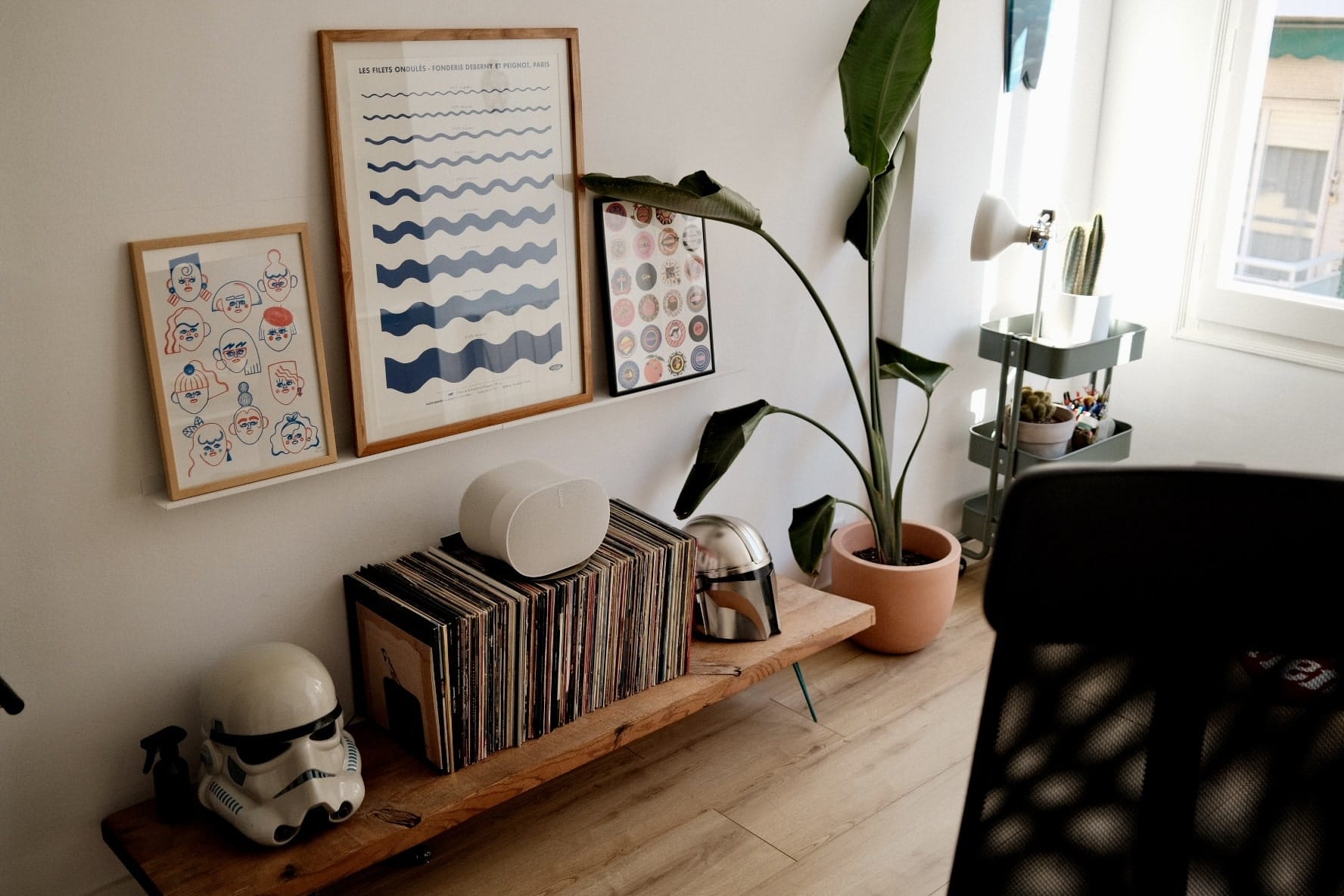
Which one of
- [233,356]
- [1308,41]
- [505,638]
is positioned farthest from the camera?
[1308,41]

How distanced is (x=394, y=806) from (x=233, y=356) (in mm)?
801

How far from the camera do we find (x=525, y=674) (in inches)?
83.2

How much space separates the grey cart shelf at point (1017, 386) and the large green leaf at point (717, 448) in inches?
32.8

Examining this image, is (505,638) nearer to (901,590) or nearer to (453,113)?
(453,113)

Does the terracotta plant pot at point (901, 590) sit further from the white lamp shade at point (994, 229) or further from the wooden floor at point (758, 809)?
the white lamp shade at point (994, 229)

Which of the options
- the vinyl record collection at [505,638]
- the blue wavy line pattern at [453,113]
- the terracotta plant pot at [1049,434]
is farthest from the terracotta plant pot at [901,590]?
the blue wavy line pattern at [453,113]

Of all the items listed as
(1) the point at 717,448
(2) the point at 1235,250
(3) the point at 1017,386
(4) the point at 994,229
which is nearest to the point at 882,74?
(4) the point at 994,229

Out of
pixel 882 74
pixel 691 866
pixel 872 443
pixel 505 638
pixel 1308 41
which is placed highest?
pixel 1308 41

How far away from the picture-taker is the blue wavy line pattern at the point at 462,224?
2.08 meters

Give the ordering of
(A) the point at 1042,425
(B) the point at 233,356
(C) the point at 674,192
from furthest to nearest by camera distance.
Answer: (A) the point at 1042,425
(C) the point at 674,192
(B) the point at 233,356

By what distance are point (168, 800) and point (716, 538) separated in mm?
1157

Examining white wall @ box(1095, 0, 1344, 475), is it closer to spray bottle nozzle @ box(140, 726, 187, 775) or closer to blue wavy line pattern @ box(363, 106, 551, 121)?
blue wavy line pattern @ box(363, 106, 551, 121)

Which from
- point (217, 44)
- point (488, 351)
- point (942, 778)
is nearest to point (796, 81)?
point (488, 351)

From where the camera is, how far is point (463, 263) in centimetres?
219
